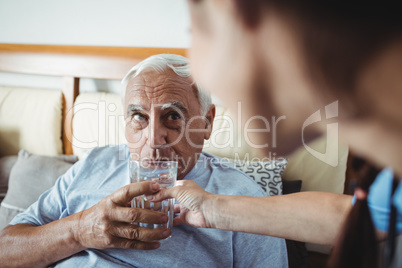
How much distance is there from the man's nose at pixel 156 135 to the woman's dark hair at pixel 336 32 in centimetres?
98

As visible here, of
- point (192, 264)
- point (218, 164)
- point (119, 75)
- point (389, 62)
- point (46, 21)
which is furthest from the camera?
point (46, 21)

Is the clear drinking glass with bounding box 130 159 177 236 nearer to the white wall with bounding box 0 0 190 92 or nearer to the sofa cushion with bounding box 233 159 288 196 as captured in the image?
the sofa cushion with bounding box 233 159 288 196

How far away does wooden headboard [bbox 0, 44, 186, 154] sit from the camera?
231 centimetres

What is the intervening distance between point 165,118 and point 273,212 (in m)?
0.65

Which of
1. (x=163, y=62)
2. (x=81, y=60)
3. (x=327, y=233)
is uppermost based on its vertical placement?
(x=81, y=60)

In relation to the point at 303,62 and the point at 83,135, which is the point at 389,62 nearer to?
the point at 303,62

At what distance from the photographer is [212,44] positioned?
451mm

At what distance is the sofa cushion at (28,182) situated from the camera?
187 centimetres

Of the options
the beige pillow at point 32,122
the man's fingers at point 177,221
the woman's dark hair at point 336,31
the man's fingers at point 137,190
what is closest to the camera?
the woman's dark hair at point 336,31

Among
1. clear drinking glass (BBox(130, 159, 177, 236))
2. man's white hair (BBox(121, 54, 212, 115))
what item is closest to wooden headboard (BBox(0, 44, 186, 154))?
man's white hair (BBox(121, 54, 212, 115))

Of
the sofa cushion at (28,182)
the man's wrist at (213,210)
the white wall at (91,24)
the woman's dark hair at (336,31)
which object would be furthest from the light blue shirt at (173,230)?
the white wall at (91,24)

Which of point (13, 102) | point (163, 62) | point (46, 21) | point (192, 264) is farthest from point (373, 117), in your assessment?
point (46, 21)

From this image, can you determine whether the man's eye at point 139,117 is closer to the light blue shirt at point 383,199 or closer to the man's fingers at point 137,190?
the man's fingers at point 137,190

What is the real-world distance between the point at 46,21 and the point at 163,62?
1.96 metres
